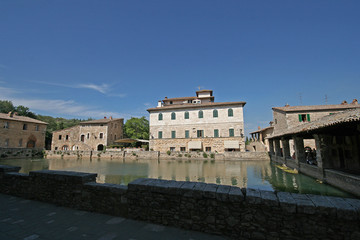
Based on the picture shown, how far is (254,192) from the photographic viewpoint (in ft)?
10.1

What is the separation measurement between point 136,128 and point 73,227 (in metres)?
38.4

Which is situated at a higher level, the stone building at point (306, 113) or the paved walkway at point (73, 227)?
the stone building at point (306, 113)

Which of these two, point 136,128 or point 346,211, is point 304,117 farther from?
point 136,128

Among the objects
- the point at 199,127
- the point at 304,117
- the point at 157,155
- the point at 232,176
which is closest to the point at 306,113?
the point at 304,117

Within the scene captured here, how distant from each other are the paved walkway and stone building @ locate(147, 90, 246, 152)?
23.3 meters

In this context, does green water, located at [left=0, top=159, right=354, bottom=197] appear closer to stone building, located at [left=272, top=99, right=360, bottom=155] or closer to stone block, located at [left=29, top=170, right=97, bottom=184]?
stone block, located at [left=29, top=170, right=97, bottom=184]

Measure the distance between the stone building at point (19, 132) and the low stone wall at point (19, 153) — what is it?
13.4 feet

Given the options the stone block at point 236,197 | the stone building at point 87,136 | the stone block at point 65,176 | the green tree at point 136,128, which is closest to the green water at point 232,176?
the stone block at point 65,176

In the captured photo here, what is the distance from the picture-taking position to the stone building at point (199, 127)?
86.4 feet

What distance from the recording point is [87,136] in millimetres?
33938

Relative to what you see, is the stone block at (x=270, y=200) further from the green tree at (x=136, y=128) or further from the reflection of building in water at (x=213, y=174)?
the green tree at (x=136, y=128)

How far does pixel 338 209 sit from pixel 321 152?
9581mm

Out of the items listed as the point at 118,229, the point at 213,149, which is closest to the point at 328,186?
the point at 118,229

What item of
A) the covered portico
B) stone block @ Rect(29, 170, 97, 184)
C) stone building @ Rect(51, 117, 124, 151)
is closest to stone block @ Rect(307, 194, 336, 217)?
stone block @ Rect(29, 170, 97, 184)
